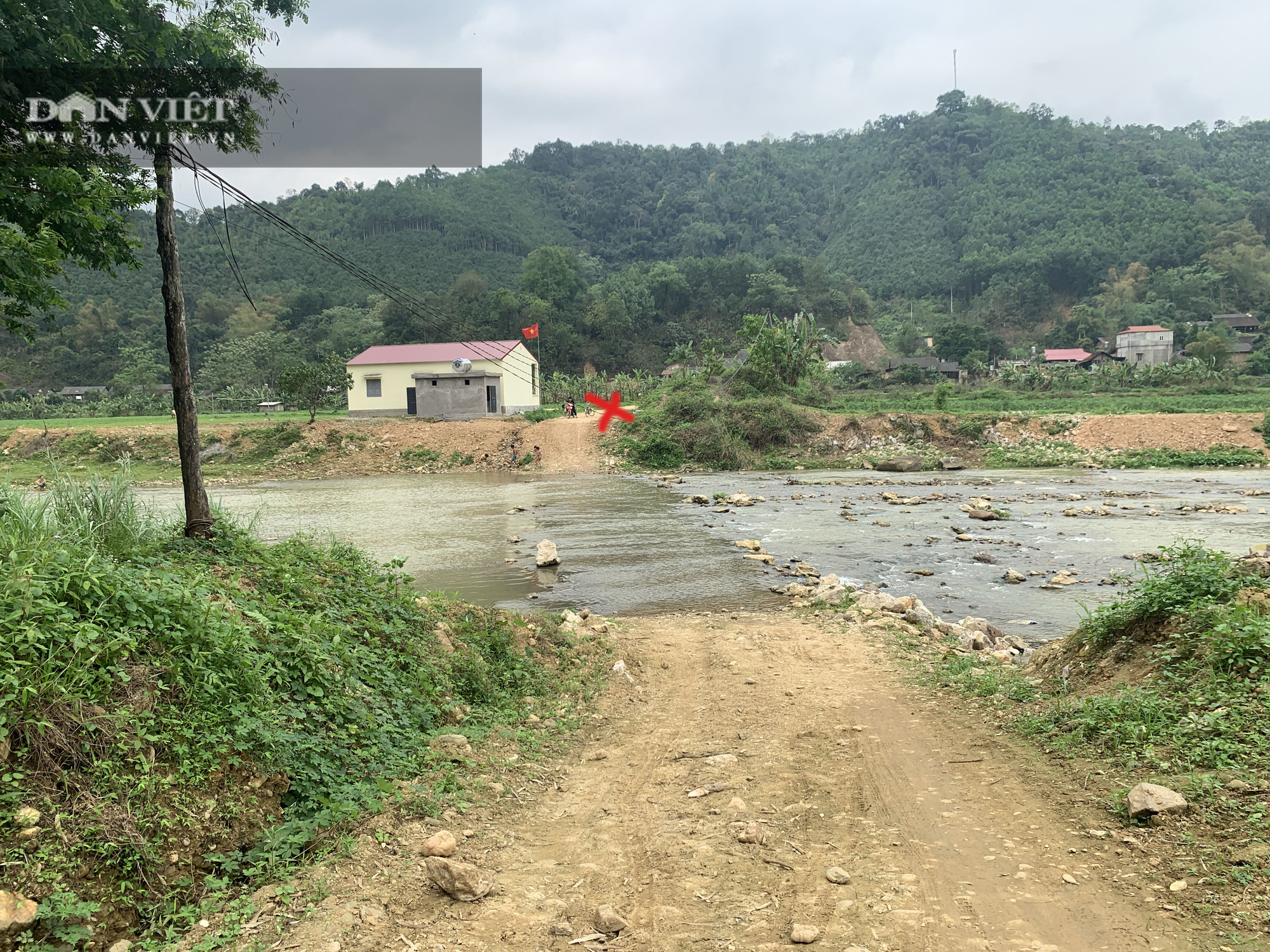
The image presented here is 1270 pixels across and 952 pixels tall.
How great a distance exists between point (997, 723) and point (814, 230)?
409ft

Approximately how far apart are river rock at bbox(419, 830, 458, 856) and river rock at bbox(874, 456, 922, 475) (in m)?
34.3

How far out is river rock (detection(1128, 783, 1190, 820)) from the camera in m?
4.18

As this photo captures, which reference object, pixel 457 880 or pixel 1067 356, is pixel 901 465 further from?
pixel 1067 356

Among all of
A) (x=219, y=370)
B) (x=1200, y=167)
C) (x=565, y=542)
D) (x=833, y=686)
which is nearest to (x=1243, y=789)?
(x=833, y=686)

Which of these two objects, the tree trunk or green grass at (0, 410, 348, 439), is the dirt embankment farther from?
the tree trunk

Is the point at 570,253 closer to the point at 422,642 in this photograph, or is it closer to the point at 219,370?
the point at 219,370

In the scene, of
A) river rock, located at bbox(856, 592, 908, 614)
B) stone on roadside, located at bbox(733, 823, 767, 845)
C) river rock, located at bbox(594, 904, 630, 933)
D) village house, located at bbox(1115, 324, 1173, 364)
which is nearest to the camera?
river rock, located at bbox(594, 904, 630, 933)

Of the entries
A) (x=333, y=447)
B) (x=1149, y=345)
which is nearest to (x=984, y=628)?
(x=333, y=447)

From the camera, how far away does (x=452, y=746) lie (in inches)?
216

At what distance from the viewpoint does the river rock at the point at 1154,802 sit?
4180 millimetres

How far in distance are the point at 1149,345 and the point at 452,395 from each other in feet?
199

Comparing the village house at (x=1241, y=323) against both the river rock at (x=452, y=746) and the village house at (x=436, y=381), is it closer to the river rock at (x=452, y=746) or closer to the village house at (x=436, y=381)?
the village house at (x=436, y=381)

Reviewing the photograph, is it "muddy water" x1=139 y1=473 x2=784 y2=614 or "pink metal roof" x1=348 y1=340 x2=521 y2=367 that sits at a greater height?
"pink metal roof" x1=348 y1=340 x2=521 y2=367

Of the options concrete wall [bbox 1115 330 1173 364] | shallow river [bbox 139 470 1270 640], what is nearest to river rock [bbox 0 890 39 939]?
shallow river [bbox 139 470 1270 640]
